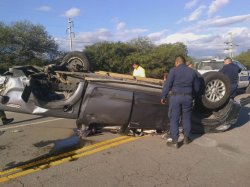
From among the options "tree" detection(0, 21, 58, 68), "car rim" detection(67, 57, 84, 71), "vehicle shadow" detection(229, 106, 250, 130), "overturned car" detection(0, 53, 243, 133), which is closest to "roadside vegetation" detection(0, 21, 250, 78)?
"tree" detection(0, 21, 58, 68)

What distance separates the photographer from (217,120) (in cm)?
720

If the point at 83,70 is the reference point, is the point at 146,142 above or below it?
below

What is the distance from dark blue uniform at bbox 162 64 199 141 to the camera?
6082mm

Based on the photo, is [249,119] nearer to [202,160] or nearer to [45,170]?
[202,160]

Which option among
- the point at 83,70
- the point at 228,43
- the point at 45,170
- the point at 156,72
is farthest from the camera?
the point at 228,43

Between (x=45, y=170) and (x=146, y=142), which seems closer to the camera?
(x=45, y=170)

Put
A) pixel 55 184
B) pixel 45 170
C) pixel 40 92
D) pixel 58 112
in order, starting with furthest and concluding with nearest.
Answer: pixel 40 92, pixel 58 112, pixel 45 170, pixel 55 184

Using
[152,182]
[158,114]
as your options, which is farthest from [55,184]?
[158,114]

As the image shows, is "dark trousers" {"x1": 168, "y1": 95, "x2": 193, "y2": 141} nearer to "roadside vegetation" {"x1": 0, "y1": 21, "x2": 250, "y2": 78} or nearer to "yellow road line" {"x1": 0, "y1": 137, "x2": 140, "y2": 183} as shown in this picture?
"yellow road line" {"x1": 0, "y1": 137, "x2": 140, "y2": 183}

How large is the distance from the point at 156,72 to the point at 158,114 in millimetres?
31231

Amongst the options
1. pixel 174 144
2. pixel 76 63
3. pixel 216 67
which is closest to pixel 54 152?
pixel 174 144

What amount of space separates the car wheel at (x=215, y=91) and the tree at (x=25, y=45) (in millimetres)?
32407

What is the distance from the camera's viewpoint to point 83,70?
25.8 feet

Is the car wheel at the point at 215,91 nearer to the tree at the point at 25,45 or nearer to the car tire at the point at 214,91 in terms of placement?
the car tire at the point at 214,91
